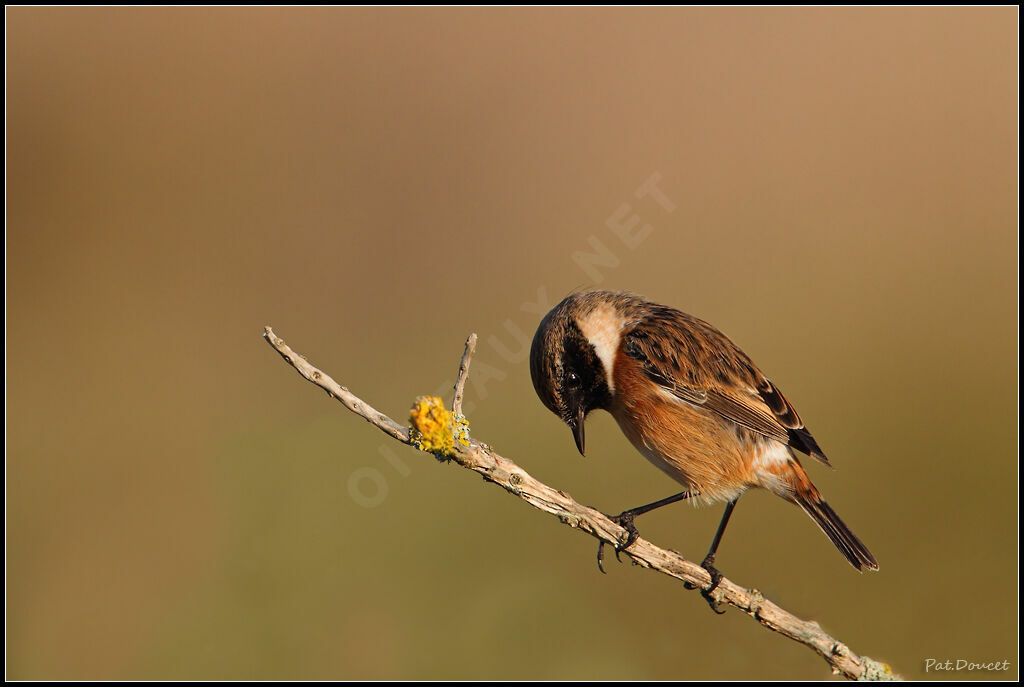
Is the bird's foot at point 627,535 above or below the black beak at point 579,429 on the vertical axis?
below

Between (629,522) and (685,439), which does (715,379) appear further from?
(629,522)

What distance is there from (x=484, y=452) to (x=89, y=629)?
4810mm

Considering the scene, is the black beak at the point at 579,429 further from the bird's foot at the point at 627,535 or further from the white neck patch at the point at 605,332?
the bird's foot at the point at 627,535

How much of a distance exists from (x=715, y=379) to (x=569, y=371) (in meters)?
0.84

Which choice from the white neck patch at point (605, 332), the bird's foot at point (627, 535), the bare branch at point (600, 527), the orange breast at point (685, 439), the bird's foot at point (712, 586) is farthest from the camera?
the white neck patch at point (605, 332)

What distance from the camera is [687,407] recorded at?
439 cm

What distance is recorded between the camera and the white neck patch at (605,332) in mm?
4512

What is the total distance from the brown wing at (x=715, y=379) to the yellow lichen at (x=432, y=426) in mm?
1982

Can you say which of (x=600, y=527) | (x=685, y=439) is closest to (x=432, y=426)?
(x=600, y=527)

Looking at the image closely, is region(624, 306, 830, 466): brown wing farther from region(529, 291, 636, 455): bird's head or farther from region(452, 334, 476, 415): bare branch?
region(452, 334, 476, 415): bare branch

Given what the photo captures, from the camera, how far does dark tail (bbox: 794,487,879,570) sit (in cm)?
415

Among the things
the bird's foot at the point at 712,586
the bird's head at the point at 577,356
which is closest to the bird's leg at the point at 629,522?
the bird's foot at the point at 712,586

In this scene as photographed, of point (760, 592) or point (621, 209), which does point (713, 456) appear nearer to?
point (760, 592)

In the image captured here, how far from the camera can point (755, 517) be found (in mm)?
6324
